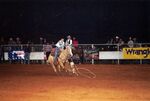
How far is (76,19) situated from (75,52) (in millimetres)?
10569

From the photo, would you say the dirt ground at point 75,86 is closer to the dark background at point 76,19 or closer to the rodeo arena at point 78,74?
the rodeo arena at point 78,74

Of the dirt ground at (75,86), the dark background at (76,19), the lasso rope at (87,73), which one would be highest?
the dark background at (76,19)

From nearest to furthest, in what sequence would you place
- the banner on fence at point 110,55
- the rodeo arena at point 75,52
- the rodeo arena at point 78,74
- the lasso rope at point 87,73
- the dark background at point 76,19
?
the rodeo arena at point 78,74, the rodeo arena at point 75,52, the lasso rope at point 87,73, the banner on fence at point 110,55, the dark background at point 76,19

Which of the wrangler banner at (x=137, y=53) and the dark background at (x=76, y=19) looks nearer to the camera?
the wrangler banner at (x=137, y=53)

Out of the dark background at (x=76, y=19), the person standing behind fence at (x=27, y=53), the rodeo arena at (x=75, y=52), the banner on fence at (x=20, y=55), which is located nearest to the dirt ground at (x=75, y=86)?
the rodeo arena at (x=75, y=52)

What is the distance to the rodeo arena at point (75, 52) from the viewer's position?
1586 cm

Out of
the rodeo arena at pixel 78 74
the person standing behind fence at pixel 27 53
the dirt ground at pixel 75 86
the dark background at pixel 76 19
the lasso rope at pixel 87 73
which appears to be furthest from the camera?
the dark background at pixel 76 19

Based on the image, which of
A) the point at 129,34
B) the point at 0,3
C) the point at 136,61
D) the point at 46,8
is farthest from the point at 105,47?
the point at 0,3

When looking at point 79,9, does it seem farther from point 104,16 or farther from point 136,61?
point 136,61

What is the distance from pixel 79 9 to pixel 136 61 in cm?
1176

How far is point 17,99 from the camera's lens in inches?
551

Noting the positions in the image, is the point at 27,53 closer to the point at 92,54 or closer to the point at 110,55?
the point at 92,54

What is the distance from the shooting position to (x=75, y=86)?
670 inches

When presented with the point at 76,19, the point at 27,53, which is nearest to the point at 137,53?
the point at 27,53
